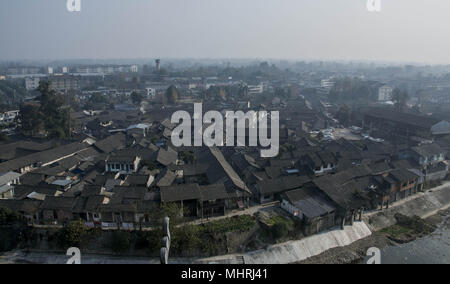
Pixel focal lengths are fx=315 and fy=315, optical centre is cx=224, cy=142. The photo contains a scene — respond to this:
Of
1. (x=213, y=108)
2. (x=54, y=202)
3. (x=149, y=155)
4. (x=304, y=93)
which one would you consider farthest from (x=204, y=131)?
(x=304, y=93)

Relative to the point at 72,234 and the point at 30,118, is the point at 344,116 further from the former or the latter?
the point at 30,118

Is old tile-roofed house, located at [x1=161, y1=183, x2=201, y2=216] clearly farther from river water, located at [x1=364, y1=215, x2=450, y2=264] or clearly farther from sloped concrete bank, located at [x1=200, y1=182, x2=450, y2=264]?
river water, located at [x1=364, y1=215, x2=450, y2=264]

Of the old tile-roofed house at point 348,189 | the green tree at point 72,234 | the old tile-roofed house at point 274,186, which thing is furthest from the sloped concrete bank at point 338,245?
the green tree at point 72,234

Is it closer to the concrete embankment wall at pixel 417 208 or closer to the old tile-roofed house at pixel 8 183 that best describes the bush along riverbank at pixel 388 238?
the concrete embankment wall at pixel 417 208

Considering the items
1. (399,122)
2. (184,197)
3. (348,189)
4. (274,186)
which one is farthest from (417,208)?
(184,197)

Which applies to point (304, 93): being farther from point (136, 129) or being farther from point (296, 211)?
point (296, 211)
